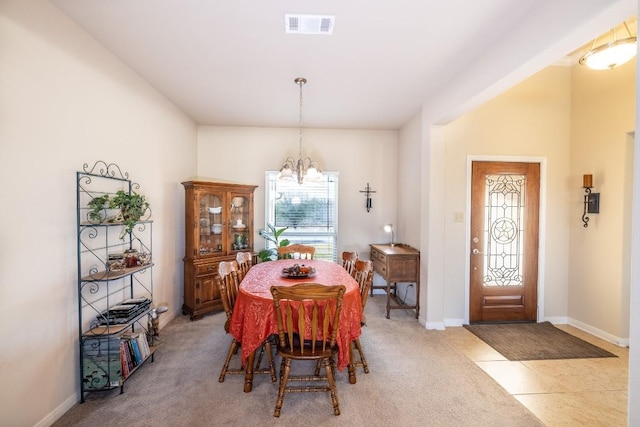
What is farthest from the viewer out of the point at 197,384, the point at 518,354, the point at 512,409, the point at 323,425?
the point at 518,354

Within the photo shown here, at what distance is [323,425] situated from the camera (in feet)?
6.37

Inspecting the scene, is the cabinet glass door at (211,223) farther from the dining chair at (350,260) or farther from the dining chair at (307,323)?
the dining chair at (307,323)

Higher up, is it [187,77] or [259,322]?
[187,77]

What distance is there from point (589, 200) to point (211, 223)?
4938mm

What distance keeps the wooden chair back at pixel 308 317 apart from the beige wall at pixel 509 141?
2.33 metres

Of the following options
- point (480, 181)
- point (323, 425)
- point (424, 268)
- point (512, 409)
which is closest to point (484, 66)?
point (480, 181)

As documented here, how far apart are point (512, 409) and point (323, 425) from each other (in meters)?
1.46

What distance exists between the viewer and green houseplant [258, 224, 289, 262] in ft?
14.2

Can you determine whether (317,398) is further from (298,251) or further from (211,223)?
(211,223)

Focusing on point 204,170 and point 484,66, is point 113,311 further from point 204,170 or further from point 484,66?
point 484,66

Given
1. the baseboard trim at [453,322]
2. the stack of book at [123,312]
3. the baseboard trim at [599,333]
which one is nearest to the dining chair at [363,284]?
the baseboard trim at [453,322]

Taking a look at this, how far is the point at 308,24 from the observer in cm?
213

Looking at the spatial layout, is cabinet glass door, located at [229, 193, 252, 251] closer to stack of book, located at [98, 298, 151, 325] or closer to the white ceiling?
the white ceiling

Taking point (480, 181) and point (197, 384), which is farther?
point (480, 181)
